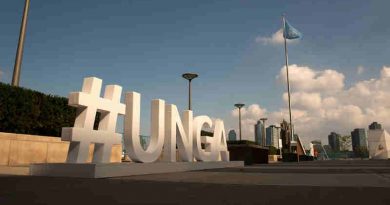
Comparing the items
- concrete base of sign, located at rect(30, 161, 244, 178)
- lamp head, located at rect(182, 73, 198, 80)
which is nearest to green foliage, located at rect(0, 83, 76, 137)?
concrete base of sign, located at rect(30, 161, 244, 178)

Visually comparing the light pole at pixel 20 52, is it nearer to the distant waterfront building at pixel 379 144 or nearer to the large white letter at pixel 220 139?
the large white letter at pixel 220 139

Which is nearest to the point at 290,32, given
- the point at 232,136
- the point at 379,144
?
the point at 379,144

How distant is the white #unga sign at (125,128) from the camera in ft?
29.8

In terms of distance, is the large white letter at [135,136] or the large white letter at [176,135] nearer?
the large white letter at [135,136]

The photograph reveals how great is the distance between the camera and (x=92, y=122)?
9406 millimetres

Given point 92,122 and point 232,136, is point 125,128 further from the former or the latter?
point 232,136

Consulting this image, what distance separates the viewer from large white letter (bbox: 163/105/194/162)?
12.6 m

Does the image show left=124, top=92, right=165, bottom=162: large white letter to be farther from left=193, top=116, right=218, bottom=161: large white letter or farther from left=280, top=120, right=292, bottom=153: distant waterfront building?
left=280, top=120, right=292, bottom=153: distant waterfront building

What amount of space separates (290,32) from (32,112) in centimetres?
Answer: 3624

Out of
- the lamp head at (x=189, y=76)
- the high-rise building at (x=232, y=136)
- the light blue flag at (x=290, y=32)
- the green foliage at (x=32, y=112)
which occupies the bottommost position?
the green foliage at (x=32, y=112)

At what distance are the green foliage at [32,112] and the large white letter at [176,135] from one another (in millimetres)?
7207

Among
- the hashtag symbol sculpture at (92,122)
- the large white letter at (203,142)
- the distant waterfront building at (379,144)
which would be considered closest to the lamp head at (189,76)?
the large white letter at (203,142)

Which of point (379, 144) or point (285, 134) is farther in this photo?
point (379, 144)

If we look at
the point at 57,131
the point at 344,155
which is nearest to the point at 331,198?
the point at 57,131
